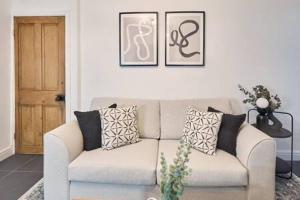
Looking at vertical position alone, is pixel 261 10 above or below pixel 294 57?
above

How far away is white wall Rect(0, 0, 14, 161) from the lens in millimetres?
3662

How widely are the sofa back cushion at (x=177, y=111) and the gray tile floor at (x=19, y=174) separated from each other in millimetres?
1227

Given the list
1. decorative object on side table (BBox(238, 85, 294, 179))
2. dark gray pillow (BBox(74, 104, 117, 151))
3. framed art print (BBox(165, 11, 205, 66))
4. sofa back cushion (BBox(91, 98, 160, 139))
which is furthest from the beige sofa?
framed art print (BBox(165, 11, 205, 66))

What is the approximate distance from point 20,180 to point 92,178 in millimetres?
1194

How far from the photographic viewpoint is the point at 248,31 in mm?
3521

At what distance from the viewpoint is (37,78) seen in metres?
3.86

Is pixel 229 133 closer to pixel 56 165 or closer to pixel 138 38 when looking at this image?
pixel 56 165

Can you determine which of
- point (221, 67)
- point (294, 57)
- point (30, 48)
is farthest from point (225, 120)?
point (30, 48)

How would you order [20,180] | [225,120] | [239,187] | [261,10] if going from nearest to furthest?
[239,187]
[225,120]
[20,180]
[261,10]

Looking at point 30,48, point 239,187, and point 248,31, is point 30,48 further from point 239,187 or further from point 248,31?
point 239,187

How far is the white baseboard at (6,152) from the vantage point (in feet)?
12.0

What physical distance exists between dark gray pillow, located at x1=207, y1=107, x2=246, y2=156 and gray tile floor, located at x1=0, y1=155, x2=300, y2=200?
3.98ft

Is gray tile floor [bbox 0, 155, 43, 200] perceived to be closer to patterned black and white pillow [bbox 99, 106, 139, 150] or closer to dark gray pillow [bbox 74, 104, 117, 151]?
dark gray pillow [bbox 74, 104, 117, 151]

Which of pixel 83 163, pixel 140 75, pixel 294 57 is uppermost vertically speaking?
pixel 294 57
